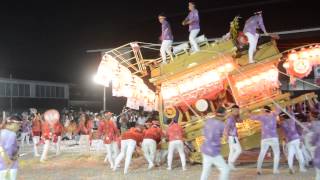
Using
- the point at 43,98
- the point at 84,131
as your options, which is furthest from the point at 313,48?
the point at 43,98

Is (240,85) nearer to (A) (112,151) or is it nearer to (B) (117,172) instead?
(B) (117,172)

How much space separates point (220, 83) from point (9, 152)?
724 cm

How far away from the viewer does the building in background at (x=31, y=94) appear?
34750 mm

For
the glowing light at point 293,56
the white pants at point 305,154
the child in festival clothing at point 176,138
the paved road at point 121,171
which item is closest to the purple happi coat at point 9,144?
the paved road at point 121,171

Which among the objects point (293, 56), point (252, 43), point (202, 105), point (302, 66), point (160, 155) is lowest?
point (160, 155)

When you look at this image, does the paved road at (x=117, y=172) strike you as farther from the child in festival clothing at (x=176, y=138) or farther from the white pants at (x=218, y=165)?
the white pants at (x=218, y=165)

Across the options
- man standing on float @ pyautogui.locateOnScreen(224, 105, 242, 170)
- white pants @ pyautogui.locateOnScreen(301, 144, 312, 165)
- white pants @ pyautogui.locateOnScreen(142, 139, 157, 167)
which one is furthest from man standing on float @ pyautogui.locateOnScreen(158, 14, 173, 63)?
white pants @ pyautogui.locateOnScreen(301, 144, 312, 165)

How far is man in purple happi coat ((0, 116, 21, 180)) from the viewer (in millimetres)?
8281

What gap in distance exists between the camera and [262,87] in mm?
13477

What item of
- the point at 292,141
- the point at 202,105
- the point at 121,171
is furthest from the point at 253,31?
the point at 121,171

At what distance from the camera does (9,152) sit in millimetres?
8414

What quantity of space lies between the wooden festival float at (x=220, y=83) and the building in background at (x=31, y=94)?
73.8 feet

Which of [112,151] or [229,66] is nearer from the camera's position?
[229,66]

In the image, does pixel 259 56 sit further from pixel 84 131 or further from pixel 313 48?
pixel 84 131
